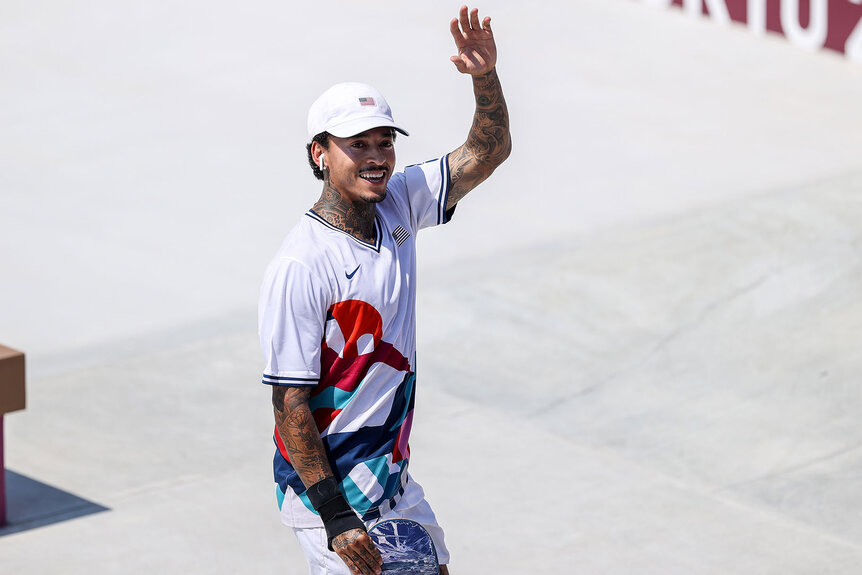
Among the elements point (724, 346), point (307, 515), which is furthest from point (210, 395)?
→ point (307, 515)

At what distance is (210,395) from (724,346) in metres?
3.10

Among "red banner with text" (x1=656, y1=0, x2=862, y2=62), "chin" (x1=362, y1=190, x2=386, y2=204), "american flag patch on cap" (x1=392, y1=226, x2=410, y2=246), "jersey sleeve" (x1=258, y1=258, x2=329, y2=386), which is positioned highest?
"red banner with text" (x1=656, y1=0, x2=862, y2=62)

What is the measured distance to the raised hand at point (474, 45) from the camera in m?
3.95

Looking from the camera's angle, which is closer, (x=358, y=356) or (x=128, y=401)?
(x=358, y=356)

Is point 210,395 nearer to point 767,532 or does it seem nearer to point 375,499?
point 767,532

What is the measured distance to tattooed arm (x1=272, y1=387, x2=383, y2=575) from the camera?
3.53m

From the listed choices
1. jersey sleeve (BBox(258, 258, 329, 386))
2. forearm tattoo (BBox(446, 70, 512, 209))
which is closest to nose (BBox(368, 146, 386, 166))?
jersey sleeve (BBox(258, 258, 329, 386))

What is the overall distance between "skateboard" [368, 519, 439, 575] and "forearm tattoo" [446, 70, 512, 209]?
1058 mm

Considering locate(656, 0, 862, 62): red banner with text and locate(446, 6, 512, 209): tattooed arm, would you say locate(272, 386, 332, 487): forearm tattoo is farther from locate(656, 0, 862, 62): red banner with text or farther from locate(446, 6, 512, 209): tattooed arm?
locate(656, 0, 862, 62): red banner with text

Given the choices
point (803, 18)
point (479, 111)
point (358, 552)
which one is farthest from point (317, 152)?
point (803, 18)

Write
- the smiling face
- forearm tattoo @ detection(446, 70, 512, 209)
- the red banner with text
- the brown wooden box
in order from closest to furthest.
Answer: the smiling face → forearm tattoo @ detection(446, 70, 512, 209) → the brown wooden box → the red banner with text

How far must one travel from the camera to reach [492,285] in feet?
29.0

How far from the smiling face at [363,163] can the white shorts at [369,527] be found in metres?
0.91

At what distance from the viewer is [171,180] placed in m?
10.7
